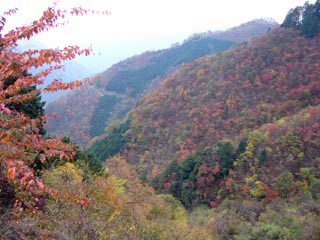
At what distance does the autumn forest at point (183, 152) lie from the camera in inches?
156

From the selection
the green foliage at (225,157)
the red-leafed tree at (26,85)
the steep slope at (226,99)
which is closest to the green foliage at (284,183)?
the green foliage at (225,157)

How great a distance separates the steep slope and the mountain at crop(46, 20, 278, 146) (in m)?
19.6

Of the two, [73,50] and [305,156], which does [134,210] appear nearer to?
[73,50]

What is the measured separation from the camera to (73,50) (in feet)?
13.1

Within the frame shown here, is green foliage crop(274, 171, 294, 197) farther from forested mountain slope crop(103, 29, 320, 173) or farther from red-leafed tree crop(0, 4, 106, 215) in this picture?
red-leafed tree crop(0, 4, 106, 215)

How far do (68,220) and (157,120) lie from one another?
140 ft

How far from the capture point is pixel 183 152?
134ft

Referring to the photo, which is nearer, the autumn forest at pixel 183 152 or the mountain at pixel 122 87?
the autumn forest at pixel 183 152

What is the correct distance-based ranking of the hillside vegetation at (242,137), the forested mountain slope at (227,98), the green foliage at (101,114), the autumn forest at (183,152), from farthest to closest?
the green foliage at (101,114)
the forested mountain slope at (227,98)
the hillside vegetation at (242,137)
the autumn forest at (183,152)

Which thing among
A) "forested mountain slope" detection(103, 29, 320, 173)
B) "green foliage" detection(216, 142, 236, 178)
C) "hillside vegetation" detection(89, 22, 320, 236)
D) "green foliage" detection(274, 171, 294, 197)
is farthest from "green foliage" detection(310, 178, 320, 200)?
"forested mountain slope" detection(103, 29, 320, 173)

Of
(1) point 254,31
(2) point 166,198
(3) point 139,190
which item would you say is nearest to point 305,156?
(2) point 166,198

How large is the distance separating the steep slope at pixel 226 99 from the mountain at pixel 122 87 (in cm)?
1962

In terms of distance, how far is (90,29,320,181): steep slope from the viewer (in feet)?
135

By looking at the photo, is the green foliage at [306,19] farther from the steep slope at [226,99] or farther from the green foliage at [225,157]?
the green foliage at [225,157]
